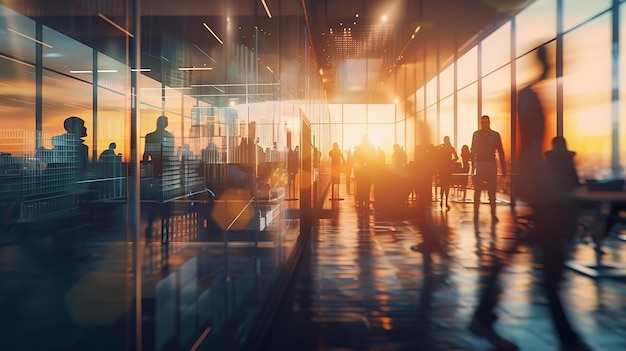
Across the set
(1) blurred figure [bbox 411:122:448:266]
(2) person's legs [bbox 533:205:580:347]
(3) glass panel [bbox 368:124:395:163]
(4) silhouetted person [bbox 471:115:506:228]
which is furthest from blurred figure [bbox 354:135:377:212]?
(3) glass panel [bbox 368:124:395:163]

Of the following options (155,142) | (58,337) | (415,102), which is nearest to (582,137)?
(155,142)

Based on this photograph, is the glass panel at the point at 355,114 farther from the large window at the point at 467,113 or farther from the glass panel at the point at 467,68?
the large window at the point at 467,113

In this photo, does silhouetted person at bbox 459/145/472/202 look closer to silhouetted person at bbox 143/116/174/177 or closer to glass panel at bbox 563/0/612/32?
glass panel at bbox 563/0/612/32

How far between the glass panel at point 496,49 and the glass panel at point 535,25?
42cm

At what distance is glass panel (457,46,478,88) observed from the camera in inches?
705

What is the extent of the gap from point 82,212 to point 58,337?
9460 mm

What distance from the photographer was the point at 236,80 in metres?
4.44

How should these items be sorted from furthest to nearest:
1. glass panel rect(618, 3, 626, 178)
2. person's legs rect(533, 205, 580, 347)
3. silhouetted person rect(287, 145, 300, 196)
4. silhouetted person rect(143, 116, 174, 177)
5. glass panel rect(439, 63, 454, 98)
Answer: glass panel rect(439, 63, 454, 98) < glass panel rect(618, 3, 626, 178) < silhouetted person rect(287, 145, 300, 196) < silhouetted person rect(143, 116, 174, 177) < person's legs rect(533, 205, 580, 347)

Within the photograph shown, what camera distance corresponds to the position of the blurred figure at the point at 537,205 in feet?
13.2

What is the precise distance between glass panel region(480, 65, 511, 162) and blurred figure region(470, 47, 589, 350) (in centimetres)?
1081

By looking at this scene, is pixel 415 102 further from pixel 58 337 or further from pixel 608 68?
pixel 58 337

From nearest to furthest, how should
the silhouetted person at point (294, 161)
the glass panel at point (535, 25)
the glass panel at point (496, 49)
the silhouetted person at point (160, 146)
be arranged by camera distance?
the silhouetted person at point (160, 146) → the silhouetted person at point (294, 161) → the glass panel at point (535, 25) → the glass panel at point (496, 49)

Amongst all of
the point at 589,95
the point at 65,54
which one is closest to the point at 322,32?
the point at 589,95

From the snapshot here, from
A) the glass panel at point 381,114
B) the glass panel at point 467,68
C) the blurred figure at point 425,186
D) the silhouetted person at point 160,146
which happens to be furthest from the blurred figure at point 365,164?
the glass panel at point 381,114
